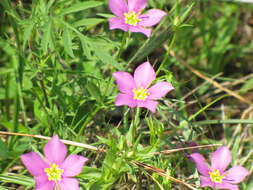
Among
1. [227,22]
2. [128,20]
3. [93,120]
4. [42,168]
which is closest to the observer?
[42,168]

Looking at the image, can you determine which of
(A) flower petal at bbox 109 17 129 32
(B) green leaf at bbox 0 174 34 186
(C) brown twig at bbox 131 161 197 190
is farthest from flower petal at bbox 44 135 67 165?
(A) flower petal at bbox 109 17 129 32

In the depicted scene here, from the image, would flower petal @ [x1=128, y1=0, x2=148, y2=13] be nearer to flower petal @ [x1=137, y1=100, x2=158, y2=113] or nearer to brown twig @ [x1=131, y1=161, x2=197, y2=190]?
flower petal @ [x1=137, y1=100, x2=158, y2=113]

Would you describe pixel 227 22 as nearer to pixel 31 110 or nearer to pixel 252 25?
pixel 252 25

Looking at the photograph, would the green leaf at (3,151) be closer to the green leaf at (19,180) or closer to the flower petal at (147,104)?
the green leaf at (19,180)

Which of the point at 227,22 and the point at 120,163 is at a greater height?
A: the point at 227,22

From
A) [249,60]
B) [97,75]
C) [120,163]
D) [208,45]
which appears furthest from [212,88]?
[120,163]

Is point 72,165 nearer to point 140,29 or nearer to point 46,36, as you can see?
point 46,36

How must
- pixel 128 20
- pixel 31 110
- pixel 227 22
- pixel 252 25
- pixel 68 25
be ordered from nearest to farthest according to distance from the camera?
1. pixel 68 25
2. pixel 128 20
3. pixel 31 110
4. pixel 227 22
5. pixel 252 25

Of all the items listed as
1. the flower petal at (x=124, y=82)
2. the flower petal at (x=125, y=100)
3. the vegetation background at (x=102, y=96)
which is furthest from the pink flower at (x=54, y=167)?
Answer: the flower petal at (x=124, y=82)
